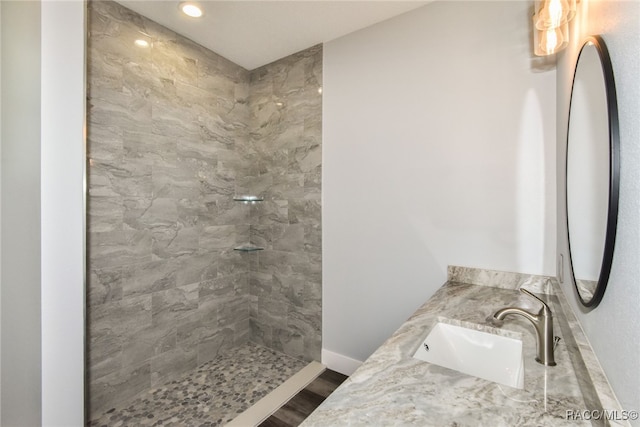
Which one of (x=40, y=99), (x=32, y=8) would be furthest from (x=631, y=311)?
(x=32, y=8)

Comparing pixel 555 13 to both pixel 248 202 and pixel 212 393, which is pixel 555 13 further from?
pixel 212 393

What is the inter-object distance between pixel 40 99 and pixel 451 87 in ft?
7.16

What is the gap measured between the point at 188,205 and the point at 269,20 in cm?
156

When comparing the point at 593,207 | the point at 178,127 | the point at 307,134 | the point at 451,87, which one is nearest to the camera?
the point at 593,207

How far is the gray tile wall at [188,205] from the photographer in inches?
74.3

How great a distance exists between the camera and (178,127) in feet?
7.52

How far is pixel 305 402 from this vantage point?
2006 mm

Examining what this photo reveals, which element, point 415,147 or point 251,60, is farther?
point 251,60

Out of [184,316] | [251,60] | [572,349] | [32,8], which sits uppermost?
[251,60]

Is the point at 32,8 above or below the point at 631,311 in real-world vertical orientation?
above

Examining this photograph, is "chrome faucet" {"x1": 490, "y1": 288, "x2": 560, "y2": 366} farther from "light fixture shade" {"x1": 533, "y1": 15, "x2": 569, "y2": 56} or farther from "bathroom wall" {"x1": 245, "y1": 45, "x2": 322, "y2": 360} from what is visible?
"bathroom wall" {"x1": 245, "y1": 45, "x2": 322, "y2": 360}

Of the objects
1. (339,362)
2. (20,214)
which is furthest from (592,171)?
(339,362)

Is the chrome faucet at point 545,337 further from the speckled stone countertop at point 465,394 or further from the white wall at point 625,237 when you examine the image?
the white wall at point 625,237

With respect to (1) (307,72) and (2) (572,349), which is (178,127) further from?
(2) (572,349)
